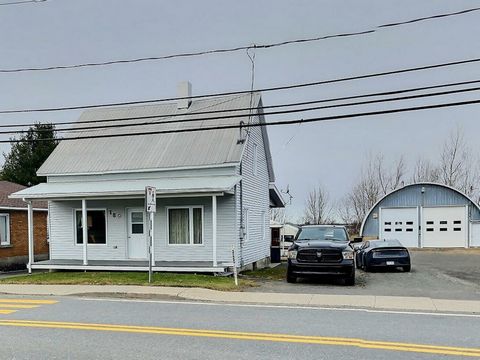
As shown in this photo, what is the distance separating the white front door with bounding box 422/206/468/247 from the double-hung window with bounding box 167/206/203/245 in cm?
2286

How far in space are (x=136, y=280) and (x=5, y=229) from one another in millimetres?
11484

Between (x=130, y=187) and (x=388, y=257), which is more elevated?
(x=130, y=187)

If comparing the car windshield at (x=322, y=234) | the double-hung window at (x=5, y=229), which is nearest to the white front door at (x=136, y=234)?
the car windshield at (x=322, y=234)

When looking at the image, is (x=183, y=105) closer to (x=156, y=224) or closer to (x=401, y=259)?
(x=156, y=224)

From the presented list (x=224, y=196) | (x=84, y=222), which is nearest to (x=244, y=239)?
(x=224, y=196)

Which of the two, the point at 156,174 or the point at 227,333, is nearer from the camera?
the point at 227,333

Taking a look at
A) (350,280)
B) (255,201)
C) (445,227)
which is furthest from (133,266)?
(445,227)

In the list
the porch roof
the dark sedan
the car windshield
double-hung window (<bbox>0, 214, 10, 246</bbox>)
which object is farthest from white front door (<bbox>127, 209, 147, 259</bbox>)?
the dark sedan

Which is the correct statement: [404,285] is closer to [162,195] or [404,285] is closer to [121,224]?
[162,195]

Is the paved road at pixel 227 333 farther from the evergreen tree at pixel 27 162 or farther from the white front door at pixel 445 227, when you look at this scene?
the evergreen tree at pixel 27 162

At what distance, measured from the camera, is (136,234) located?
19.1 m

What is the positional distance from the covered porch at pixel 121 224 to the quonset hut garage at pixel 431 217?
21774 mm

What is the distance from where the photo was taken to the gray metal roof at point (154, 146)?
18.8m

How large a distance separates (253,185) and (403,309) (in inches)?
449
